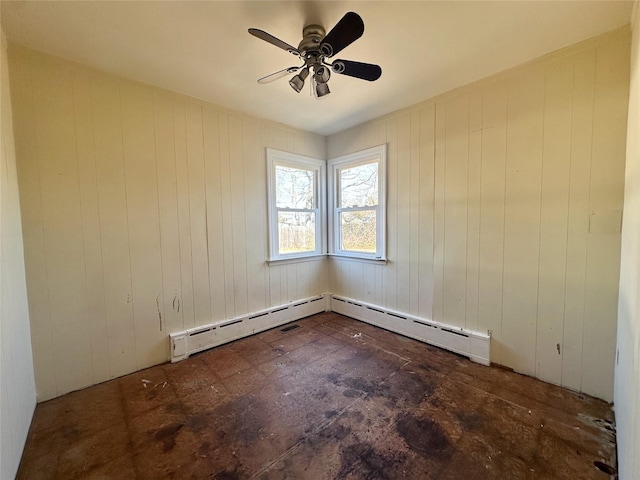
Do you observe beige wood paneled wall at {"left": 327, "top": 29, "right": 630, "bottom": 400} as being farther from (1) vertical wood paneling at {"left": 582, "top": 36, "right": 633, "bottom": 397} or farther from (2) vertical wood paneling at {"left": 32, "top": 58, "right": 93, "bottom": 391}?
(2) vertical wood paneling at {"left": 32, "top": 58, "right": 93, "bottom": 391}

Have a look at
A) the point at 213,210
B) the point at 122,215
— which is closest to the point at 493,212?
the point at 213,210

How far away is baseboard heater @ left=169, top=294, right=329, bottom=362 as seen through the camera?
256 centimetres

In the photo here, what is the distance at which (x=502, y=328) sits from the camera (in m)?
2.32

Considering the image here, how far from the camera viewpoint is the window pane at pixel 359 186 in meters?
3.33

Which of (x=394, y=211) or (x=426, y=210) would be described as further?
(x=394, y=211)

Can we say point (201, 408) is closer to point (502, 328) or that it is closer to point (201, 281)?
point (201, 281)

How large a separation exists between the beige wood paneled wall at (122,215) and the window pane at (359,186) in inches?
50.5

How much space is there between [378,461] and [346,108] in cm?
313

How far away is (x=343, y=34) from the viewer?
146 cm

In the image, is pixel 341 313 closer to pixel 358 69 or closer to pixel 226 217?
pixel 226 217

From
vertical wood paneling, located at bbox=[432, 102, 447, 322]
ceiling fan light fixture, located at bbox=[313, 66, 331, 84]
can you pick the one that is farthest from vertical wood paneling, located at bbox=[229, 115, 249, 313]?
vertical wood paneling, located at bbox=[432, 102, 447, 322]

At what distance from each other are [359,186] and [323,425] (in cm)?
274

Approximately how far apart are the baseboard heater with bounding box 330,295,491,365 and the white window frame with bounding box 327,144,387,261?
2.23 feet

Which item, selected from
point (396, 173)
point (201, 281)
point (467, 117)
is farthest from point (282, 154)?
point (467, 117)
